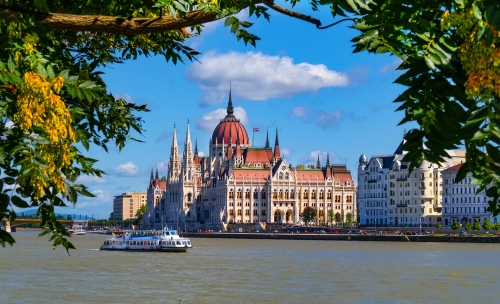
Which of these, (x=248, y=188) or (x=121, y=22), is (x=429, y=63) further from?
(x=248, y=188)

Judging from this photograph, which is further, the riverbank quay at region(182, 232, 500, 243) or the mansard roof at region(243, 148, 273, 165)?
the mansard roof at region(243, 148, 273, 165)

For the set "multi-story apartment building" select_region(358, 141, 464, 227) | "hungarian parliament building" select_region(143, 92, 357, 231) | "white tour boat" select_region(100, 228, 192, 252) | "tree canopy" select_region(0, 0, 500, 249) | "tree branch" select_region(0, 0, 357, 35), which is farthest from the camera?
"hungarian parliament building" select_region(143, 92, 357, 231)

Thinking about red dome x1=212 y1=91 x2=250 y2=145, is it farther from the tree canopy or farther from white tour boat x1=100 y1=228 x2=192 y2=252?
the tree canopy

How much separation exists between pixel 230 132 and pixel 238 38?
6642 inches

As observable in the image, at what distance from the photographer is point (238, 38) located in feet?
18.5

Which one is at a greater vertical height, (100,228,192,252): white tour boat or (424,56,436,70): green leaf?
(424,56,436,70): green leaf

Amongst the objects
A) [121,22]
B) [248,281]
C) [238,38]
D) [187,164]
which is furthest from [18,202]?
[187,164]

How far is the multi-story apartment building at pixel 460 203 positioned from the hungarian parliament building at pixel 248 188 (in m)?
27.8

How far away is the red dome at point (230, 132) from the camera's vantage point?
17312cm

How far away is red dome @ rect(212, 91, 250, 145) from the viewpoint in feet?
568

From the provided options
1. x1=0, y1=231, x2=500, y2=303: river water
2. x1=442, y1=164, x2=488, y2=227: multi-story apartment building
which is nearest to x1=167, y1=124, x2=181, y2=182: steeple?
x1=442, y1=164, x2=488, y2=227: multi-story apartment building

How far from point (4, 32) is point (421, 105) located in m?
2.44

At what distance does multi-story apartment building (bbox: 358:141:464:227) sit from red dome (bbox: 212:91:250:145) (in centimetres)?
3727

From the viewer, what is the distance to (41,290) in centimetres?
3170
